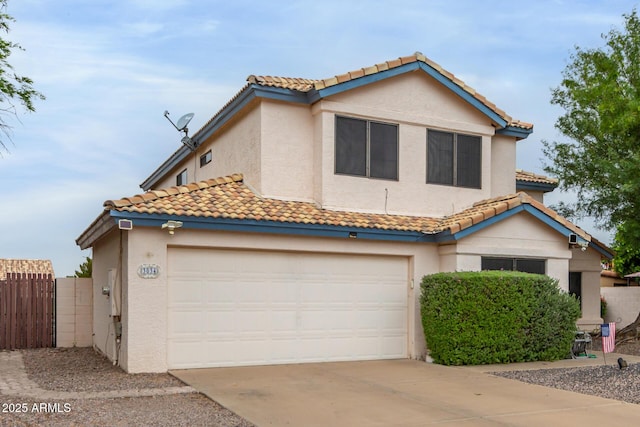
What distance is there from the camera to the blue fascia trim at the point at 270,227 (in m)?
12.3

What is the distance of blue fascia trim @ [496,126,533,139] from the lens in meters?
17.8

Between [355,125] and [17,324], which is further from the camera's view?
[17,324]

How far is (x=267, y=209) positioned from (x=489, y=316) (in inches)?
203

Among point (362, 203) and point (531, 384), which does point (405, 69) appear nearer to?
point (362, 203)

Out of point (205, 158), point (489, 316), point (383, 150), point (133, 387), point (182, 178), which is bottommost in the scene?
point (133, 387)

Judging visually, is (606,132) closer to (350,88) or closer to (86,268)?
(350,88)

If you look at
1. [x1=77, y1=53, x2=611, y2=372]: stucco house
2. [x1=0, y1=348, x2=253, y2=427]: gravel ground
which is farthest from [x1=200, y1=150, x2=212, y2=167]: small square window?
[x1=0, y1=348, x2=253, y2=427]: gravel ground

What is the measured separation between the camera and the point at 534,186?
20828 millimetres

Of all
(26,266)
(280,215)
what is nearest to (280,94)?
(280,215)

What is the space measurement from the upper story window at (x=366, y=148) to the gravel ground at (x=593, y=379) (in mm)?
5531

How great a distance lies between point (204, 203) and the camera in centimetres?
1351

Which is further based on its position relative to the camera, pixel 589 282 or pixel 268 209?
pixel 589 282

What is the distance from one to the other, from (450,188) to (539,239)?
8.16ft

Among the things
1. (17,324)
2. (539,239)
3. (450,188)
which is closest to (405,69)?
(450,188)
